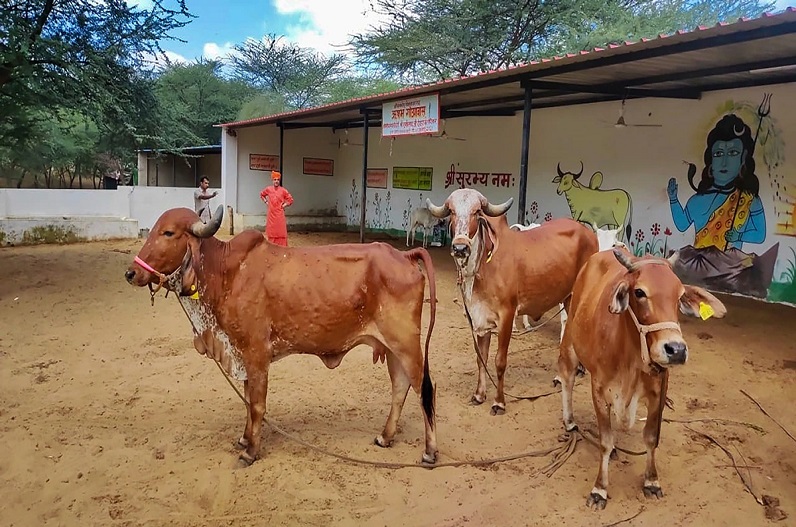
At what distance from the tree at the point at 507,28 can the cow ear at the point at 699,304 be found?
12.7m

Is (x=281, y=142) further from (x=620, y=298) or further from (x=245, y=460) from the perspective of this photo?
(x=620, y=298)

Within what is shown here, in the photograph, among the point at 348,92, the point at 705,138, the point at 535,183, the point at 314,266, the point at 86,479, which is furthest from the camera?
the point at 348,92

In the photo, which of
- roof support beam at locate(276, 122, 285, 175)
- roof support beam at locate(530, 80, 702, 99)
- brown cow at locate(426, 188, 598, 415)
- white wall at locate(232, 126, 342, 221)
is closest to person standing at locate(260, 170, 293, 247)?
roof support beam at locate(530, 80, 702, 99)

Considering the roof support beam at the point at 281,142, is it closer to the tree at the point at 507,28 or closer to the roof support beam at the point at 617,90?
the tree at the point at 507,28

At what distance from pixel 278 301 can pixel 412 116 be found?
6956 mm

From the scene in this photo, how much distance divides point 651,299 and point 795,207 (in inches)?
249

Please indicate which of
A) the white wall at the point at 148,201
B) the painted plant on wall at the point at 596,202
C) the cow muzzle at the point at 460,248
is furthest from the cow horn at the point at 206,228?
the white wall at the point at 148,201

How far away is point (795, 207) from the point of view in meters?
7.84

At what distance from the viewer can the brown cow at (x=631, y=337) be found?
9.82ft

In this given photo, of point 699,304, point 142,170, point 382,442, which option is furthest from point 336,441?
point 142,170

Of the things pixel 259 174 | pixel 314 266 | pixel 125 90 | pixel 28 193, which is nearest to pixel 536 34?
pixel 259 174

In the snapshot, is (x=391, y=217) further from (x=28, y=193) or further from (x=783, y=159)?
(x=783, y=159)

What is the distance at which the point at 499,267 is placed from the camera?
16.7 ft

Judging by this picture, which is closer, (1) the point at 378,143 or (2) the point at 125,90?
(2) the point at 125,90
